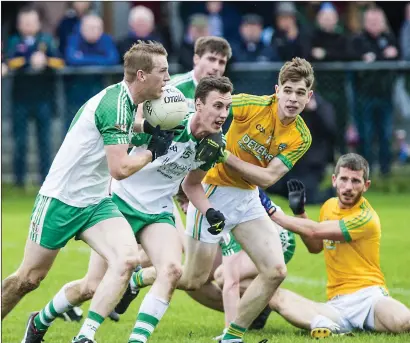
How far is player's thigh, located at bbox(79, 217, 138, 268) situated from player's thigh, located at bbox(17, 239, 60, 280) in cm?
29

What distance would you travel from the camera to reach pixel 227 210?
8.83 metres

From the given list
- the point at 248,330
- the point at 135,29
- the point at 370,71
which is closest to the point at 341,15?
the point at 370,71

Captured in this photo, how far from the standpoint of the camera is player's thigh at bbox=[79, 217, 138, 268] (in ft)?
25.4

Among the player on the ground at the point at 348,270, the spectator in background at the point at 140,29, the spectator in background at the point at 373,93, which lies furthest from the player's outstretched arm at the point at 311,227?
the spectator in background at the point at 373,93

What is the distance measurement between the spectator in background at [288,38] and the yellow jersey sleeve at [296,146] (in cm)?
808

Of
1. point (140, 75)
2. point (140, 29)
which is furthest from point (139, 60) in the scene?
point (140, 29)

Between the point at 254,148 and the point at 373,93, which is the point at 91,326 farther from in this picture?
the point at 373,93

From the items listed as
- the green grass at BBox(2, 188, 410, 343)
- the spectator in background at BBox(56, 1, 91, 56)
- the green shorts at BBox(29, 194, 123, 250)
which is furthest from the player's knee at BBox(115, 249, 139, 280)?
the spectator in background at BBox(56, 1, 91, 56)

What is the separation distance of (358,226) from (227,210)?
118 cm

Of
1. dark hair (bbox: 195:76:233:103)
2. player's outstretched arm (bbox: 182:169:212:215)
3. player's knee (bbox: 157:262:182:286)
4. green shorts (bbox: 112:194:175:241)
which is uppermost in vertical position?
dark hair (bbox: 195:76:233:103)

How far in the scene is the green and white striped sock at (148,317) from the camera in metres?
7.84

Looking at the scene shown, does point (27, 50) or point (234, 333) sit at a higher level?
point (27, 50)

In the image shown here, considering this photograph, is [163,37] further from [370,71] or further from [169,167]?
[169,167]

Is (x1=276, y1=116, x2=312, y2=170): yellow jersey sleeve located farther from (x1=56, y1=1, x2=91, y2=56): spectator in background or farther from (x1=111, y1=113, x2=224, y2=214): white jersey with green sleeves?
(x1=56, y1=1, x2=91, y2=56): spectator in background
